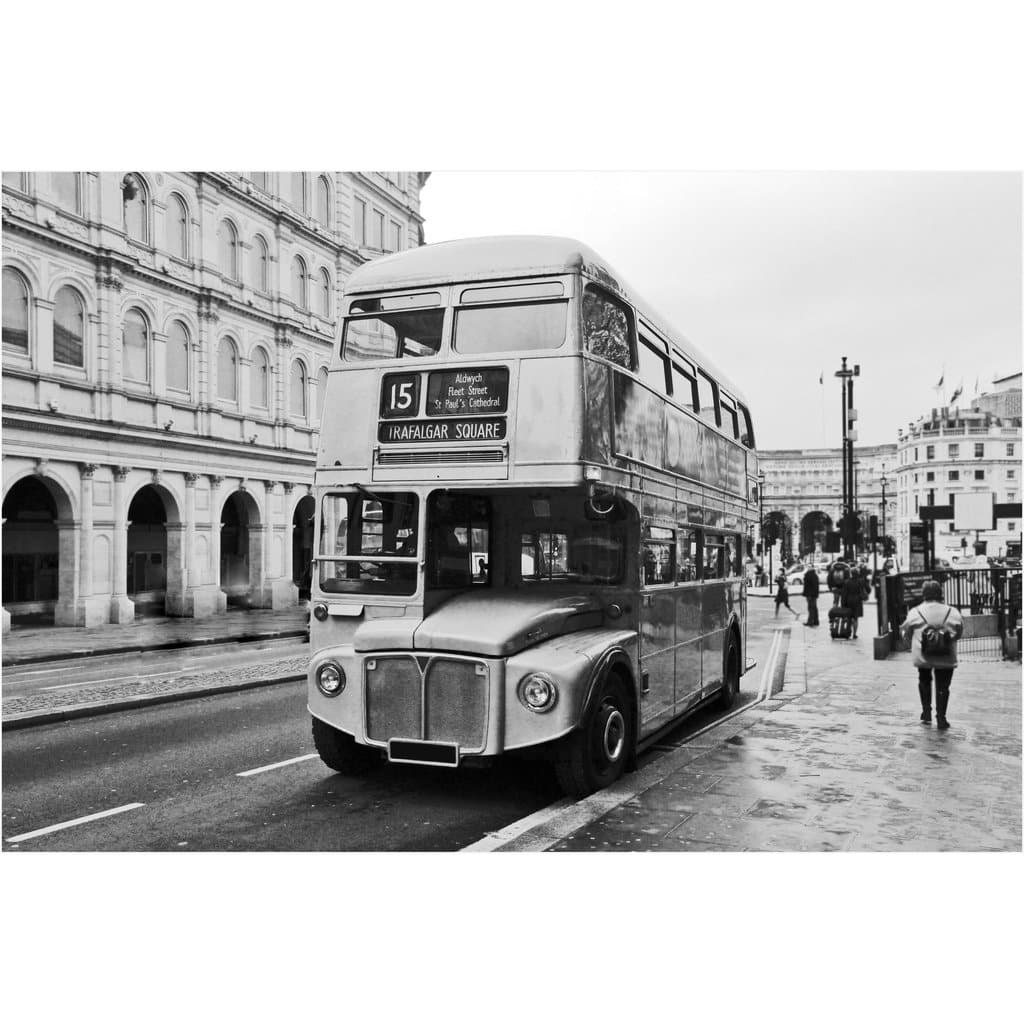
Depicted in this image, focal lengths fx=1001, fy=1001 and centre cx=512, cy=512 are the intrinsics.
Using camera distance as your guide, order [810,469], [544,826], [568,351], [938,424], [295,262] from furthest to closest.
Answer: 1. [810,469]
2. [295,262]
3. [938,424]
4. [568,351]
5. [544,826]

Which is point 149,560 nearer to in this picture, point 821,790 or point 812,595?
point 821,790

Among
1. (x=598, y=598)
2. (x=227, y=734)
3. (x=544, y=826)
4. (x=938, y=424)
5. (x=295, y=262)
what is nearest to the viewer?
(x=544, y=826)

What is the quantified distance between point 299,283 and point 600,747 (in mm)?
11877

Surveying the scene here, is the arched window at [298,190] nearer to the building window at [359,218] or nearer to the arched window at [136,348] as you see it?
the building window at [359,218]

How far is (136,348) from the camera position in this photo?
55.0ft

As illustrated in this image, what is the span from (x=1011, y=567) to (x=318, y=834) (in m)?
14.3

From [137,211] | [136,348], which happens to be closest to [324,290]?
[137,211]

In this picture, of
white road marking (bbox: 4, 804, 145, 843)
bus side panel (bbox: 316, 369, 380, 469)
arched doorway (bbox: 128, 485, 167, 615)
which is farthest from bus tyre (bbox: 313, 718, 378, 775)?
arched doorway (bbox: 128, 485, 167, 615)

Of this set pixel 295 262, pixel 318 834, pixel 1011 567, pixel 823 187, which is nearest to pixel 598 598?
pixel 318 834

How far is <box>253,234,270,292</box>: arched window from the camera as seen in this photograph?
17.0 m

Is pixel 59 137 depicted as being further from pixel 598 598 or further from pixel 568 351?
pixel 598 598

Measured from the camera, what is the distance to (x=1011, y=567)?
1703 cm

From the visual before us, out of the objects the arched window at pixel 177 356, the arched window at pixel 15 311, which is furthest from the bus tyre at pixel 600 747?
the arched window at pixel 177 356

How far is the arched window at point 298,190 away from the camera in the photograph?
10.8 m
